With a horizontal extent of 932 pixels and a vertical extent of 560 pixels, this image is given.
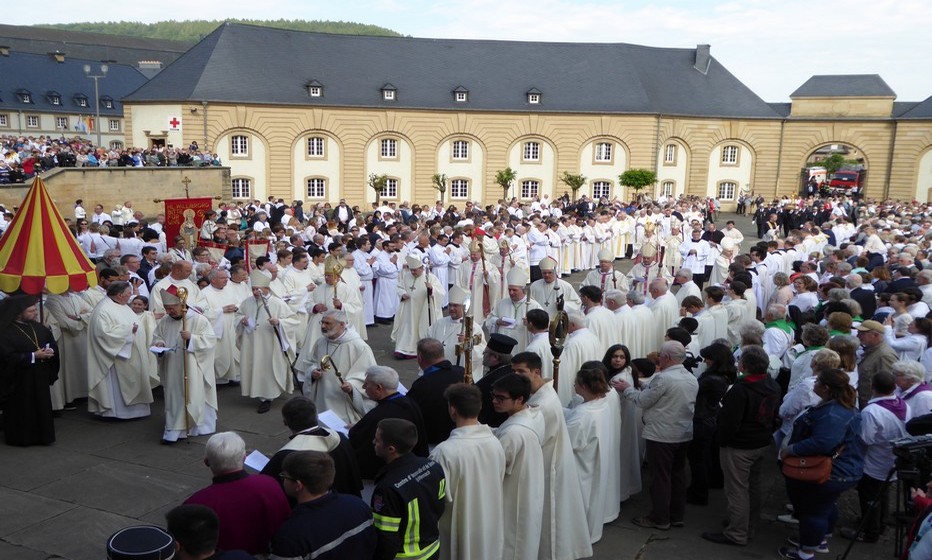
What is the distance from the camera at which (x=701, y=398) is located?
6.66 metres

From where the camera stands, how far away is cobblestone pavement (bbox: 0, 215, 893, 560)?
639 cm

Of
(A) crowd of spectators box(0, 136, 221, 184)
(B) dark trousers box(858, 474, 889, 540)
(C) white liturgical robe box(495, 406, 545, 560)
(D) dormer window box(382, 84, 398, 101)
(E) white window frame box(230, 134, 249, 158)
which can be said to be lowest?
(B) dark trousers box(858, 474, 889, 540)

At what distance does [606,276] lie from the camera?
42.8ft

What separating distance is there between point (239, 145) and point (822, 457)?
40.6 metres

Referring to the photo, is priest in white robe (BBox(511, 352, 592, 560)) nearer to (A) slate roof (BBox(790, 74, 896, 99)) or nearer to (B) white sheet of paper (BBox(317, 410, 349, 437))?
(B) white sheet of paper (BBox(317, 410, 349, 437))

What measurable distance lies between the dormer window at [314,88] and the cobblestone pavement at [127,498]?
3610cm

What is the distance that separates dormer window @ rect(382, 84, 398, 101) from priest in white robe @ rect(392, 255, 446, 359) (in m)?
33.2

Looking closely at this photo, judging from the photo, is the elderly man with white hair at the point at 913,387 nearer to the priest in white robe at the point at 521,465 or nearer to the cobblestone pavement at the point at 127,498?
the cobblestone pavement at the point at 127,498

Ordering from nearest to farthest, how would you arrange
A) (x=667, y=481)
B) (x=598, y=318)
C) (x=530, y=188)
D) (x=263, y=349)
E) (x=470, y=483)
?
(x=470, y=483) → (x=667, y=481) → (x=598, y=318) → (x=263, y=349) → (x=530, y=188)

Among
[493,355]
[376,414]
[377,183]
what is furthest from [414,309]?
[377,183]

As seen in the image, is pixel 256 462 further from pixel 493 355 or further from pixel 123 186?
pixel 123 186

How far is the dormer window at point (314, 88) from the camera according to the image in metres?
43.3

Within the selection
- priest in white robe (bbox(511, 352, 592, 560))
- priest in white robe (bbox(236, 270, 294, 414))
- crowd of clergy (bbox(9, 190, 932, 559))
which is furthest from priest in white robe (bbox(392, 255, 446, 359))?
priest in white robe (bbox(511, 352, 592, 560))

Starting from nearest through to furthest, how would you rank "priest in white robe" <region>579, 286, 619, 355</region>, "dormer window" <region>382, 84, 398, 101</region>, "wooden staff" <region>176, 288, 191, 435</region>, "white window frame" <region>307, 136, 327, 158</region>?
"wooden staff" <region>176, 288, 191, 435</region>, "priest in white robe" <region>579, 286, 619, 355</region>, "white window frame" <region>307, 136, 327, 158</region>, "dormer window" <region>382, 84, 398, 101</region>
